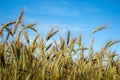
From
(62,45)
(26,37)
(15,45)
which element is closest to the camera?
(15,45)

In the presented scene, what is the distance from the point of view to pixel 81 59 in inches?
188

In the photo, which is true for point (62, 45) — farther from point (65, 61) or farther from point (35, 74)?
point (35, 74)

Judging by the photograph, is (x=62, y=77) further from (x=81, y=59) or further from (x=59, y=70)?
(x=81, y=59)

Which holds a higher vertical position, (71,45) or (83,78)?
(71,45)

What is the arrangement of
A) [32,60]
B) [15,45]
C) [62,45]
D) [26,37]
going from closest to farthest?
[15,45] → [32,60] → [26,37] → [62,45]

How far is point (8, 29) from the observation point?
4.02 m

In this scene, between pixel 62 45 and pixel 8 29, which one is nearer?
pixel 8 29

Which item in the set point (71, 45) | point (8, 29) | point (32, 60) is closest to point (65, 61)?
point (71, 45)

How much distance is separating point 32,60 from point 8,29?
527 millimetres

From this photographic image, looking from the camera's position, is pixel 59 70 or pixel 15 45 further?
pixel 59 70

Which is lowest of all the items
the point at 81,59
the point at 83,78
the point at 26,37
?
the point at 83,78

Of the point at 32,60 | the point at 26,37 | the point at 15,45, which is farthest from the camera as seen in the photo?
the point at 26,37

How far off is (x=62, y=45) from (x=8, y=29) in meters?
1.06

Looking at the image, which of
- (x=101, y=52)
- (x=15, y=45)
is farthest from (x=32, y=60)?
(x=101, y=52)
